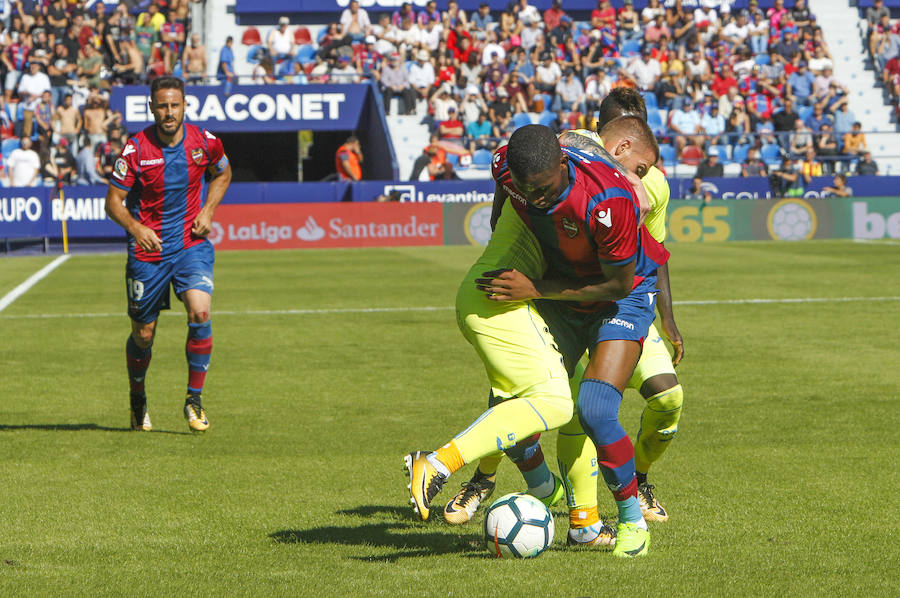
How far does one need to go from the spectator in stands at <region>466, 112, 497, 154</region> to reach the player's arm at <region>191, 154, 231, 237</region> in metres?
22.5

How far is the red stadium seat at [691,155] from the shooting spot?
31109mm

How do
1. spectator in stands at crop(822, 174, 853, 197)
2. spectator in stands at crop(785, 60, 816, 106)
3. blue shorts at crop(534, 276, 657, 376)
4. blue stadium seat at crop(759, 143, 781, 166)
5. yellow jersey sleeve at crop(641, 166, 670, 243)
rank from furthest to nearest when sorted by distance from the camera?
spectator in stands at crop(785, 60, 816, 106)
blue stadium seat at crop(759, 143, 781, 166)
spectator in stands at crop(822, 174, 853, 197)
yellow jersey sleeve at crop(641, 166, 670, 243)
blue shorts at crop(534, 276, 657, 376)

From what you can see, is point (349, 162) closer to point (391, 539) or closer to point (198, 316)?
point (198, 316)

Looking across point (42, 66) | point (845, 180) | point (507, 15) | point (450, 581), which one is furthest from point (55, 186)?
point (450, 581)

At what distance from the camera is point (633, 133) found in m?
5.59

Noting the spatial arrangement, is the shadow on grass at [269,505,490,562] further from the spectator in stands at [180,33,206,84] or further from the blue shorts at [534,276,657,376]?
the spectator in stands at [180,33,206,84]

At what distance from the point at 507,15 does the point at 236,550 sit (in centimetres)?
3121

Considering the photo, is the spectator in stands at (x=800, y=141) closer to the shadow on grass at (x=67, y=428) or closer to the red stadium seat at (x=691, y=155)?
the red stadium seat at (x=691, y=155)

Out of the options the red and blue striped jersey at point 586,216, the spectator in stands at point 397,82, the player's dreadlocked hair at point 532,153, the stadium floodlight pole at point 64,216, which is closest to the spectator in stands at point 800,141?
the spectator in stands at point 397,82

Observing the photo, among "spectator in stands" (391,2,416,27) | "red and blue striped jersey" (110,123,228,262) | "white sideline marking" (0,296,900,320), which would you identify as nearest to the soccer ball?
"red and blue striped jersey" (110,123,228,262)

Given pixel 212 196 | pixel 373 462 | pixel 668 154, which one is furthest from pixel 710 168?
pixel 373 462

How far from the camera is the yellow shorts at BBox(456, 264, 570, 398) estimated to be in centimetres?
490

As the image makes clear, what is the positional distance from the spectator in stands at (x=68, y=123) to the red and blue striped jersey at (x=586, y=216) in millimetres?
26529

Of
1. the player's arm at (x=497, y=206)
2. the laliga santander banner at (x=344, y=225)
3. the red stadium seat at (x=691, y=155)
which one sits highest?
the player's arm at (x=497, y=206)
